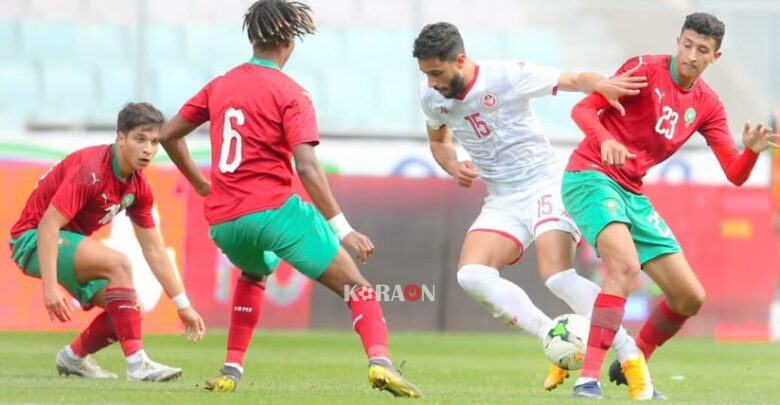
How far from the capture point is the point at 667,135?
7.95 m

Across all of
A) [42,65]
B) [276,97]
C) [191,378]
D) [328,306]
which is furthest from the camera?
[42,65]

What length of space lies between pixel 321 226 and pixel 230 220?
45cm

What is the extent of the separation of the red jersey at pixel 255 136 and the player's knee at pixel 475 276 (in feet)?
4.57

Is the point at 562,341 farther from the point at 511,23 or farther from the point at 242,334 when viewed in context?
the point at 511,23

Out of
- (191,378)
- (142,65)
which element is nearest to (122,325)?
(191,378)

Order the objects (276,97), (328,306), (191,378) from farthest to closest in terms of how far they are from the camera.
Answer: (328,306), (191,378), (276,97)

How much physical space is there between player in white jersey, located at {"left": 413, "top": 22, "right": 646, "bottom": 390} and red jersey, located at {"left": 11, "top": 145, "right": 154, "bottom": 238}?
177cm

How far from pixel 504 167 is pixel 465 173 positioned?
26 centimetres

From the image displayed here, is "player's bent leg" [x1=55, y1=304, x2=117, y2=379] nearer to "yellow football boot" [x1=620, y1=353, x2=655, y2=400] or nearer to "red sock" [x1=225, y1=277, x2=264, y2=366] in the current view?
"red sock" [x1=225, y1=277, x2=264, y2=366]

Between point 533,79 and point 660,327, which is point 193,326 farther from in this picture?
point 660,327

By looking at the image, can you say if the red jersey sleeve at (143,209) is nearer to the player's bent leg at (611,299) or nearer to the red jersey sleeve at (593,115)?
the red jersey sleeve at (593,115)

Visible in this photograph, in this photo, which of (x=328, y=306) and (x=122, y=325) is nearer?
(x=122, y=325)

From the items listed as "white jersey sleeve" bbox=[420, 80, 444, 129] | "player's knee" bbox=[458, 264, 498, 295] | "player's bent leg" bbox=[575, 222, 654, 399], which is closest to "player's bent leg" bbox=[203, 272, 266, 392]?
"player's knee" bbox=[458, 264, 498, 295]

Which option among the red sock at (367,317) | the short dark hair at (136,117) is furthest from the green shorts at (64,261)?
the red sock at (367,317)
